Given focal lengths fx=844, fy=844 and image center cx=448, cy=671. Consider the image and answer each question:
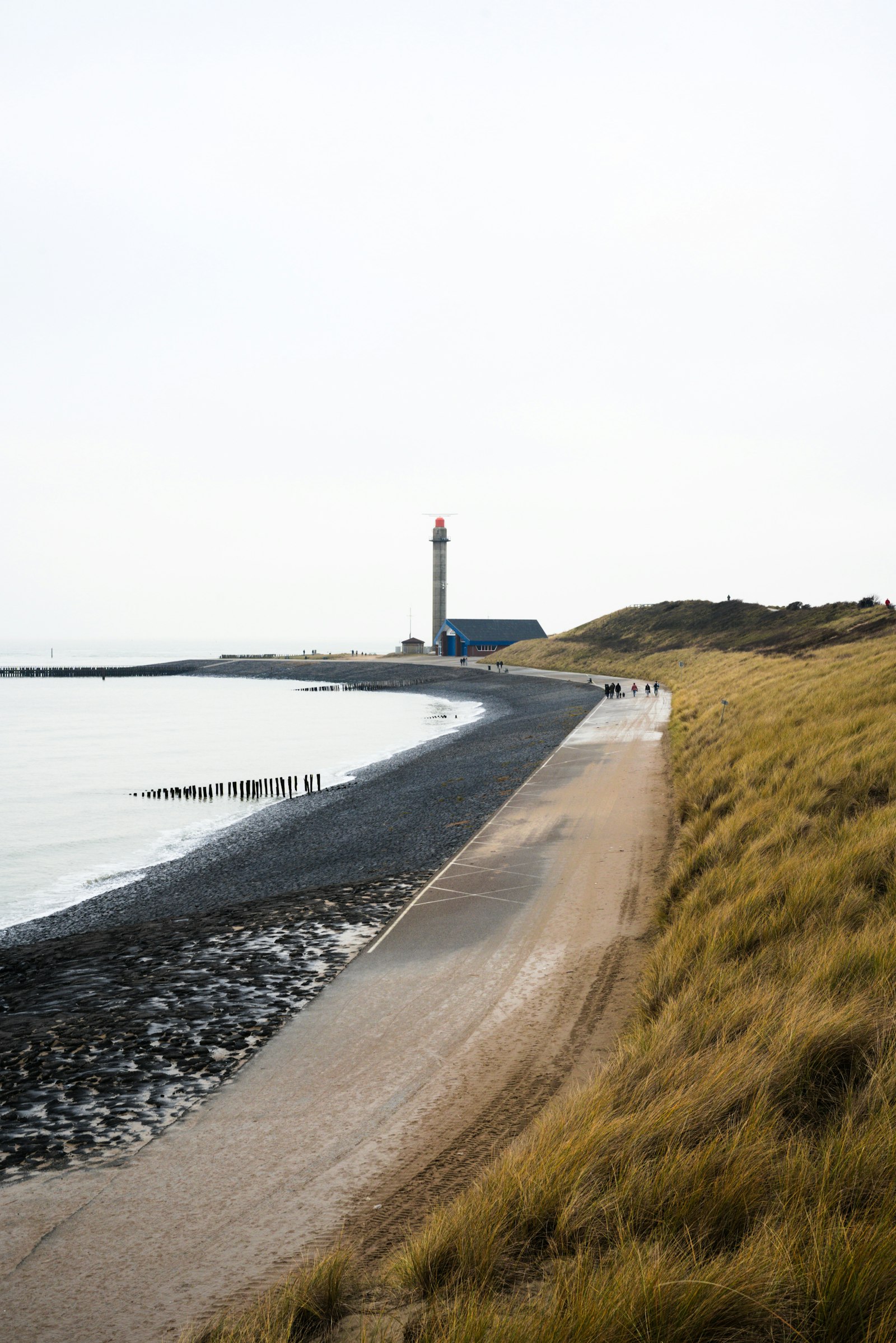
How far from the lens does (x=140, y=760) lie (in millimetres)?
37562

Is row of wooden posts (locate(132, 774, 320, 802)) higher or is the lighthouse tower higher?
the lighthouse tower

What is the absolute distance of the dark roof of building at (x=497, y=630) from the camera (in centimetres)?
11612

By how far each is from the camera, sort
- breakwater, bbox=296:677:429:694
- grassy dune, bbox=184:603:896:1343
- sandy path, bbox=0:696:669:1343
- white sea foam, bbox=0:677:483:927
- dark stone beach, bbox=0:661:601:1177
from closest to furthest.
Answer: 1. grassy dune, bbox=184:603:896:1343
2. sandy path, bbox=0:696:669:1343
3. dark stone beach, bbox=0:661:601:1177
4. white sea foam, bbox=0:677:483:927
5. breakwater, bbox=296:677:429:694

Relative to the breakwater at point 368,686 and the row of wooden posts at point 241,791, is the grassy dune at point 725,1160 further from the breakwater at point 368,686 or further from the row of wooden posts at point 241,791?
the breakwater at point 368,686

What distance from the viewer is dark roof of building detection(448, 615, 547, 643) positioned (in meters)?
116

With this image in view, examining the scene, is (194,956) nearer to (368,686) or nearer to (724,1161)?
(724,1161)

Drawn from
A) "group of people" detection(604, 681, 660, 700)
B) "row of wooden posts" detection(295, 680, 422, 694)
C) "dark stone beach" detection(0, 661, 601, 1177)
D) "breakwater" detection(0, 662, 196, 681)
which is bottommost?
"dark stone beach" detection(0, 661, 601, 1177)

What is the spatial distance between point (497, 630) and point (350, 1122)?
368ft

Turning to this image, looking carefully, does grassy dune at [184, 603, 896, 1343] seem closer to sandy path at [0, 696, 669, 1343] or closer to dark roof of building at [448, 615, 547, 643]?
sandy path at [0, 696, 669, 1343]

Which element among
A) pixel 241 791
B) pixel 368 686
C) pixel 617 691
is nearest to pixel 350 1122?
pixel 241 791

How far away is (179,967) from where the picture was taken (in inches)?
435

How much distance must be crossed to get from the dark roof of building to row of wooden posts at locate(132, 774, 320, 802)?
3433 inches

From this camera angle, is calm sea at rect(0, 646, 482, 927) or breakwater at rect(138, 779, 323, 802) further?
breakwater at rect(138, 779, 323, 802)

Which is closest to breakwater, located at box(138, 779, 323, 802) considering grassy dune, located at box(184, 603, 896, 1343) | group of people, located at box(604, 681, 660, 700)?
grassy dune, located at box(184, 603, 896, 1343)
